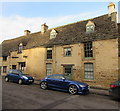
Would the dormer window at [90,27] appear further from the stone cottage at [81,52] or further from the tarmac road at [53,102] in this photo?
the tarmac road at [53,102]

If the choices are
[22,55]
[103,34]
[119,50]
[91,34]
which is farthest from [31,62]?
[119,50]

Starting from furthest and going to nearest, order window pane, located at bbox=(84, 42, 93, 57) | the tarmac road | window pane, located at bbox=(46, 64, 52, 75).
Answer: window pane, located at bbox=(46, 64, 52, 75), window pane, located at bbox=(84, 42, 93, 57), the tarmac road

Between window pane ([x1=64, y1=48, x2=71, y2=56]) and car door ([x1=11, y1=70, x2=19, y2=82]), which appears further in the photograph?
window pane ([x1=64, y1=48, x2=71, y2=56])

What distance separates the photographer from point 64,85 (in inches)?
381

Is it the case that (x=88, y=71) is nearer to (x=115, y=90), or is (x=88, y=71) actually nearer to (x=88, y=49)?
(x=88, y=49)

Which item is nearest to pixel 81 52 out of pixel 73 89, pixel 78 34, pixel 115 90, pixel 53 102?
pixel 78 34

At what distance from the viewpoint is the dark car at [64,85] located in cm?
909

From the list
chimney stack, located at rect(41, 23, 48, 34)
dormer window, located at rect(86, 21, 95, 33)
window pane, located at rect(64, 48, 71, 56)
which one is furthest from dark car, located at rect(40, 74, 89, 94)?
chimney stack, located at rect(41, 23, 48, 34)

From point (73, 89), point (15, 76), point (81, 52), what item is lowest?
point (73, 89)

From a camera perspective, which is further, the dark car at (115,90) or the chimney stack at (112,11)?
the chimney stack at (112,11)

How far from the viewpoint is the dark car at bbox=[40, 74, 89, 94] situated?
9.09 metres

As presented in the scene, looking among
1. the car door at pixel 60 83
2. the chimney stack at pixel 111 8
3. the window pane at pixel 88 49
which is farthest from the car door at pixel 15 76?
the chimney stack at pixel 111 8

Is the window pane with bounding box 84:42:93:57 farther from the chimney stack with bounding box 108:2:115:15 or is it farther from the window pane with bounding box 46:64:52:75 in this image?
the window pane with bounding box 46:64:52:75

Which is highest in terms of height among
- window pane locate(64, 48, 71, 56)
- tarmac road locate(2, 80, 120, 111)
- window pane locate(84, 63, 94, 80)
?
window pane locate(64, 48, 71, 56)
